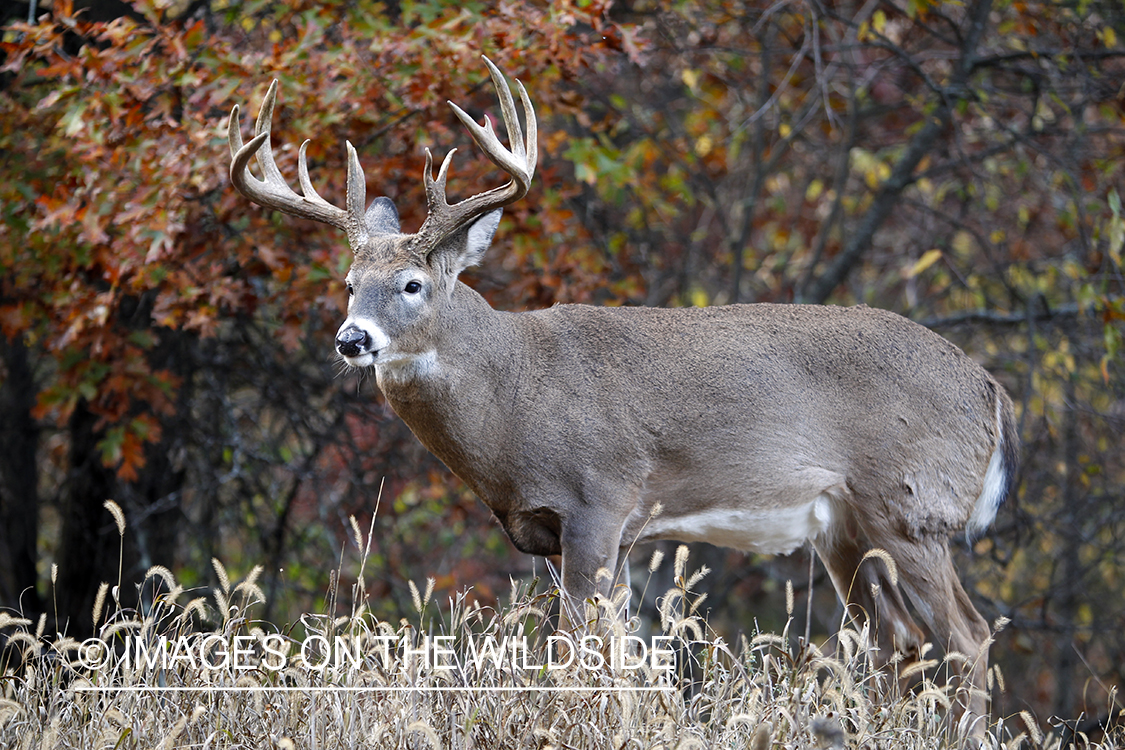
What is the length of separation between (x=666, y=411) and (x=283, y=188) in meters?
1.72

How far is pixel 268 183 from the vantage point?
14.8ft

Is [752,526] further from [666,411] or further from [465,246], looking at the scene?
[465,246]

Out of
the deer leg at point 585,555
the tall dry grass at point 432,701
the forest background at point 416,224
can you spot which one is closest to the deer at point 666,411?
the deer leg at point 585,555

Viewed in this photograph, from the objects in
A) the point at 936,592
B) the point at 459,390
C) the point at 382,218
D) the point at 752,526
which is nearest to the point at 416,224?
the point at 382,218

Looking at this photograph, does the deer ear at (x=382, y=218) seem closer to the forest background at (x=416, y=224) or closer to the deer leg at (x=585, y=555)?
the forest background at (x=416, y=224)

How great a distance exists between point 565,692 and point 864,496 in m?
1.73

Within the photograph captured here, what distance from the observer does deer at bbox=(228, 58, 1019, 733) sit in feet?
13.9

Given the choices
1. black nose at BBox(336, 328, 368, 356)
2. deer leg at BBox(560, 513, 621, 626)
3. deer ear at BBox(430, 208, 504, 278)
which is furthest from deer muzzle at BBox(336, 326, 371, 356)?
deer leg at BBox(560, 513, 621, 626)

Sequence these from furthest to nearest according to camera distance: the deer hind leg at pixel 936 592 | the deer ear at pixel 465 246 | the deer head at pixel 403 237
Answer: the deer hind leg at pixel 936 592, the deer ear at pixel 465 246, the deer head at pixel 403 237

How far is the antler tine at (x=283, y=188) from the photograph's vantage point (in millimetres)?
4367

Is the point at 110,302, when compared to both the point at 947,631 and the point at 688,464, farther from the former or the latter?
the point at 947,631

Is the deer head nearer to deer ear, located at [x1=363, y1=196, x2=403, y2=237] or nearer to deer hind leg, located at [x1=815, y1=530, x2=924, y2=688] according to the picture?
deer ear, located at [x1=363, y1=196, x2=403, y2=237]

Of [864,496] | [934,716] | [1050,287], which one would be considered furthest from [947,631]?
[1050,287]

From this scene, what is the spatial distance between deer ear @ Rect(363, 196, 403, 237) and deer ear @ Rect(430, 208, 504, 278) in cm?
33
